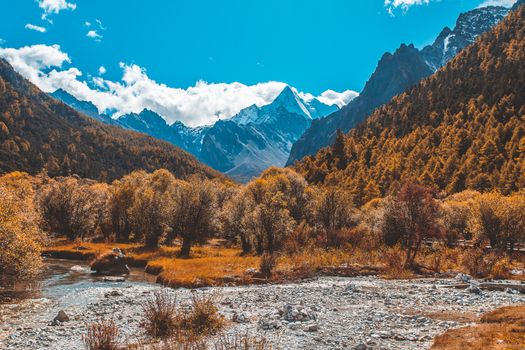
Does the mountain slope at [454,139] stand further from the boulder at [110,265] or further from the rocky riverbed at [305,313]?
the boulder at [110,265]

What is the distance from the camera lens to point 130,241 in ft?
271

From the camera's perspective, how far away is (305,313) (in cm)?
2208

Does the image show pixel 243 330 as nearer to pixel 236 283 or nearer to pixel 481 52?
pixel 236 283

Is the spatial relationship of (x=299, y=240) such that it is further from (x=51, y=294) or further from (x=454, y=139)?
(x=454, y=139)

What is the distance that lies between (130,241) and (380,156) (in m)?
114

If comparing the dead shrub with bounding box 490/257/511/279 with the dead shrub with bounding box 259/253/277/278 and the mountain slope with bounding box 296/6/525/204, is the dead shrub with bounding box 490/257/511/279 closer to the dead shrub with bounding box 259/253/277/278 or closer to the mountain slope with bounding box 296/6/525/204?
the dead shrub with bounding box 259/253/277/278

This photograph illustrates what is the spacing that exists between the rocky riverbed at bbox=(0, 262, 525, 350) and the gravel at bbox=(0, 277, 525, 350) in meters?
0.05

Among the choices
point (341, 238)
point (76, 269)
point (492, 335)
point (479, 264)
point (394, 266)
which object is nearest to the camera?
point (492, 335)

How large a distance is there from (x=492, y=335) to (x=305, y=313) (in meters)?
9.29

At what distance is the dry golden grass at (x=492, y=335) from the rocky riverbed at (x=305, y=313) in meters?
1.16

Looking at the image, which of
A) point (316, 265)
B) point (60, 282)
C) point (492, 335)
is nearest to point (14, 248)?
point (60, 282)

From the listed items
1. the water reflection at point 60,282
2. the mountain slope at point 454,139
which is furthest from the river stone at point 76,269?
the mountain slope at point 454,139

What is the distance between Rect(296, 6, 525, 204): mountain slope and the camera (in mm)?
116875

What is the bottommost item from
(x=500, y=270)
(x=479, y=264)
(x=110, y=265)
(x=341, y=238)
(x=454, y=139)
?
(x=110, y=265)
